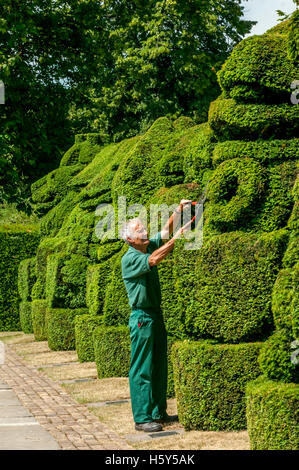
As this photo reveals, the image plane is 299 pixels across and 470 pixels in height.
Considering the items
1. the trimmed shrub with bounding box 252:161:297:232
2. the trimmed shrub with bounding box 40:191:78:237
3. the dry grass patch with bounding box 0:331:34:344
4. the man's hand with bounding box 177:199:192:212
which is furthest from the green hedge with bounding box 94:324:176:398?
the dry grass patch with bounding box 0:331:34:344

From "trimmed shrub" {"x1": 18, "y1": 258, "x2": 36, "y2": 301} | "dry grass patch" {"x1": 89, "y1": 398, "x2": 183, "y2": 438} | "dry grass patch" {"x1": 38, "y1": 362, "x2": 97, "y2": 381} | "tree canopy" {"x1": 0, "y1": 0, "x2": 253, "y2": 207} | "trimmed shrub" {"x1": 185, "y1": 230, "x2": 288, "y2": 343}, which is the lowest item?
"dry grass patch" {"x1": 38, "y1": 362, "x2": 97, "y2": 381}

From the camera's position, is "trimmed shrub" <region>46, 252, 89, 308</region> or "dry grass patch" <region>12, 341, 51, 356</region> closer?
"trimmed shrub" <region>46, 252, 89, 308</region>

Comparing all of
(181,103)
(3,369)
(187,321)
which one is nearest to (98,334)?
(3,369)

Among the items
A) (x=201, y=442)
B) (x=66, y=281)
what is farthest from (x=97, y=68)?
(x=201, y=442)

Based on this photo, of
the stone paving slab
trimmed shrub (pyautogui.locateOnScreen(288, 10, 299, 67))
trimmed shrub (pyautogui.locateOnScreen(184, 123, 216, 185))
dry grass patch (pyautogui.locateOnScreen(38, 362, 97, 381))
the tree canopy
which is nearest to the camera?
trimmed shrub (pyautogui.locateOnScreen(288, 10, 299, 67))

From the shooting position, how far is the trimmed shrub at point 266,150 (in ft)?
21.2

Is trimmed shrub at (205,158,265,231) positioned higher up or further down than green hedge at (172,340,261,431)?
higher up

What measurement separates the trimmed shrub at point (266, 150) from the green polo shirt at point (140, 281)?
1369mm

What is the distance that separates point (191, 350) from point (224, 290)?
69 centimetres

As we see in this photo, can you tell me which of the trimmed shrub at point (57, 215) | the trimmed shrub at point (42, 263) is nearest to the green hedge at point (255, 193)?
the trimmed shrub at point (42, 263)

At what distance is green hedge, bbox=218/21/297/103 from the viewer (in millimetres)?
6500

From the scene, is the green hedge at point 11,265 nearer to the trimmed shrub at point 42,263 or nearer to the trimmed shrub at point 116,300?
the trimmed shrub at point 42,263

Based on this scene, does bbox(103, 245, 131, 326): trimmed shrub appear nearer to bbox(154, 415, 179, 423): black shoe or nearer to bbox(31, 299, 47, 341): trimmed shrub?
bbox(154, 415, 179, 423): black shoe

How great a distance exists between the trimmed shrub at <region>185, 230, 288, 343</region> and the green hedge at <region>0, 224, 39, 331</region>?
1406 cm
